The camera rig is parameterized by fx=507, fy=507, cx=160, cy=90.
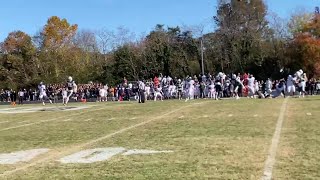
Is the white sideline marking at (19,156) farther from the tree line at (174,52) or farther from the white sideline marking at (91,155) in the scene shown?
the tree line at (174,52)

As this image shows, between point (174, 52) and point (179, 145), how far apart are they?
51.2 metres

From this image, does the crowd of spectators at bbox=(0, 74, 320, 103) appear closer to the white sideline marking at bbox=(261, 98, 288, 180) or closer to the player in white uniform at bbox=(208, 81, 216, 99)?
the player in white uniform at bbox=(208, 81, 216, 99)

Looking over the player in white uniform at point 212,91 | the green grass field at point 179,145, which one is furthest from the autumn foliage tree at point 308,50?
the green grass field at point 179,145

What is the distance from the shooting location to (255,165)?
7.75m

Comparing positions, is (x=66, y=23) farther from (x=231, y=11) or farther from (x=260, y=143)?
(x=260, y=143)

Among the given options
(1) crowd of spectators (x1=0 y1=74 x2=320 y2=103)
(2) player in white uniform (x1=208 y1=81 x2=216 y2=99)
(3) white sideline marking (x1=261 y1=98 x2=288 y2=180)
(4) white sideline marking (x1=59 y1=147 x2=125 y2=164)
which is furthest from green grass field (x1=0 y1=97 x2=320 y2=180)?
(1) crowd of spectators (x1=0 y1=74 x2=320 y2=103)

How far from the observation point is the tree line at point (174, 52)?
185 feet

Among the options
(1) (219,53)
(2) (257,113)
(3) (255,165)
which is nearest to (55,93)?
(1) (219,53)

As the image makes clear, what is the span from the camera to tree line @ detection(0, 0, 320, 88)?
56344 millimetres

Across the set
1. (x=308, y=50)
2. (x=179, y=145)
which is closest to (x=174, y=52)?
(x=308, y=50)

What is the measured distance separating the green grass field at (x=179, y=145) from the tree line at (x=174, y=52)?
40281mm

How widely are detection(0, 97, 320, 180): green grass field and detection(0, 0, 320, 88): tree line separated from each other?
40.3m

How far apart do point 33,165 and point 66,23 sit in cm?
6969

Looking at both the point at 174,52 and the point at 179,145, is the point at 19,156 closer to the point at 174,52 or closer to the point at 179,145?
the point at 179,145
